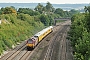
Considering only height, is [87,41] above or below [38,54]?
above

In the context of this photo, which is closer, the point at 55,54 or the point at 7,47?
the point at 55,54

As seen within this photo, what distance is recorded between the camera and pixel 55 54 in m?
54.1

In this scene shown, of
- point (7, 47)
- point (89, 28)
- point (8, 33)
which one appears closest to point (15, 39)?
point (8, 33)

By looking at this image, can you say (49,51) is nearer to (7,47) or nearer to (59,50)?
(59,50)

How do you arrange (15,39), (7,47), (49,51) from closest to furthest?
(49,51) < (7,47) < (15,39)

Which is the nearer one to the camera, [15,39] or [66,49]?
[66,49]

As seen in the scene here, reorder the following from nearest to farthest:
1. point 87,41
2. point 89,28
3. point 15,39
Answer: point 87,41, point 89,28, point 15,39

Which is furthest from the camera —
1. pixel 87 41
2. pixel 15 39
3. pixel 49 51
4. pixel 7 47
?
pixel 15 39

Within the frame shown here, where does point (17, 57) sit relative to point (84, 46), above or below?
below

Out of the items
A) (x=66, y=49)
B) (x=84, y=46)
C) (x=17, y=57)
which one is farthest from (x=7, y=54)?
(x=84, y=46)

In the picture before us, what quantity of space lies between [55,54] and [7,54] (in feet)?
32.2

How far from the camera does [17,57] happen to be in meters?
51.6

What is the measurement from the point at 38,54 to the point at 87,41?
76.2ft

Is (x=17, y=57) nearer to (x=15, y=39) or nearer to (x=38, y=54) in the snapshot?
(x=38, y=54)
